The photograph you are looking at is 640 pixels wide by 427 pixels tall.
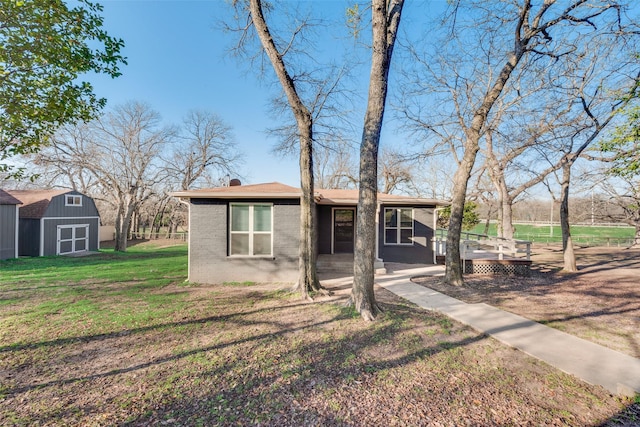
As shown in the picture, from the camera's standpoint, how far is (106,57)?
5.16 meters

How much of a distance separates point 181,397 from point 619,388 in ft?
15.1

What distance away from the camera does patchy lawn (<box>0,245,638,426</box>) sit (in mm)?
2477

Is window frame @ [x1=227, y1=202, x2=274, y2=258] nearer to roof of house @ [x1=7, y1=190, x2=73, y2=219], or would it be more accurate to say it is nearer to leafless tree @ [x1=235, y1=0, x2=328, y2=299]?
leafless tree @ [x1=235, y1=0, x2=328, y2=299]

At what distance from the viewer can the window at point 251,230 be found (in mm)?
8008

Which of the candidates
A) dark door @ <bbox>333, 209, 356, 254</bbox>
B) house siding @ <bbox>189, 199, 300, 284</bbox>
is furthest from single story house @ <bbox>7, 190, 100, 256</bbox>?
dark door @ <bbox>333, 209, 356, 254</bbox>

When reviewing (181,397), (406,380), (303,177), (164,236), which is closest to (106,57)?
(303,177)

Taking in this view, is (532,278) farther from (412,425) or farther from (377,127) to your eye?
(412,425)

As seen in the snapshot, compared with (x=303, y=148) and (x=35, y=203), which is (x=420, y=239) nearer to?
(x=303, y=148)

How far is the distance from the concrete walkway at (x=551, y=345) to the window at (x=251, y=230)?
4365 millimetres

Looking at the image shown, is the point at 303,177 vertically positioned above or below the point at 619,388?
above

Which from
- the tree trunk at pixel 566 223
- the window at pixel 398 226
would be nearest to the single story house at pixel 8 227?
the window at pixel 398 226

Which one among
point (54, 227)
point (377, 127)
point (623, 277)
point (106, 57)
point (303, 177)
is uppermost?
point (106, 57)

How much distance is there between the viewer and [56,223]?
1554 cm

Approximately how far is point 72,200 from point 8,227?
3.50 m
